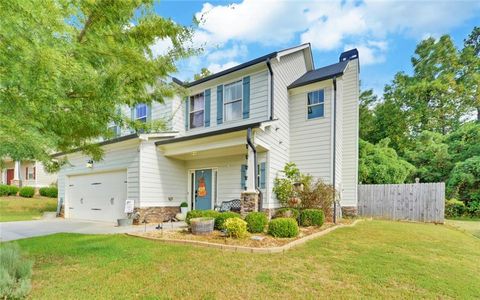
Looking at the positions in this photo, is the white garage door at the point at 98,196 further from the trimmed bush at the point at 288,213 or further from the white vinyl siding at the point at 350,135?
the white vinyl siding at the point at 350,135

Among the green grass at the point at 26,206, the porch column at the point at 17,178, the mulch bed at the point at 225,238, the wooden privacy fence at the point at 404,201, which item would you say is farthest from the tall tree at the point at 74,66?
the porch column at the point at 17,178

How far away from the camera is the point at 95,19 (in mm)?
4074

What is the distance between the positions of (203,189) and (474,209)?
16006 mm

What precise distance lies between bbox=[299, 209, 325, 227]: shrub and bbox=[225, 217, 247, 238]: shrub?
3002 mm

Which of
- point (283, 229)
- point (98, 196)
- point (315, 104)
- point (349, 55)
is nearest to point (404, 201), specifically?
point (315, 104)

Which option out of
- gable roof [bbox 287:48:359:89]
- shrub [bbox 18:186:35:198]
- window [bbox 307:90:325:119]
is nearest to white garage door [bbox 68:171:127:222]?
window [bbox 307:90:325:119]

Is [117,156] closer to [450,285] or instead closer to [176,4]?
[176,4]

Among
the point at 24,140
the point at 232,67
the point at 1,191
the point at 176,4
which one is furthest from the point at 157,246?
the point at 1,191

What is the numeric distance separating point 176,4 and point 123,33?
6.61ft

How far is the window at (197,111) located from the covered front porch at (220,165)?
1723 mm

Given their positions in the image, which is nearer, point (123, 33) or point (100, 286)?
point (100, 286)

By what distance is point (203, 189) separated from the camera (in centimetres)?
1223

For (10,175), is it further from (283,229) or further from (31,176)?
(283,229)

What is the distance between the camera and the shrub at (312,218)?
8.95 meters
